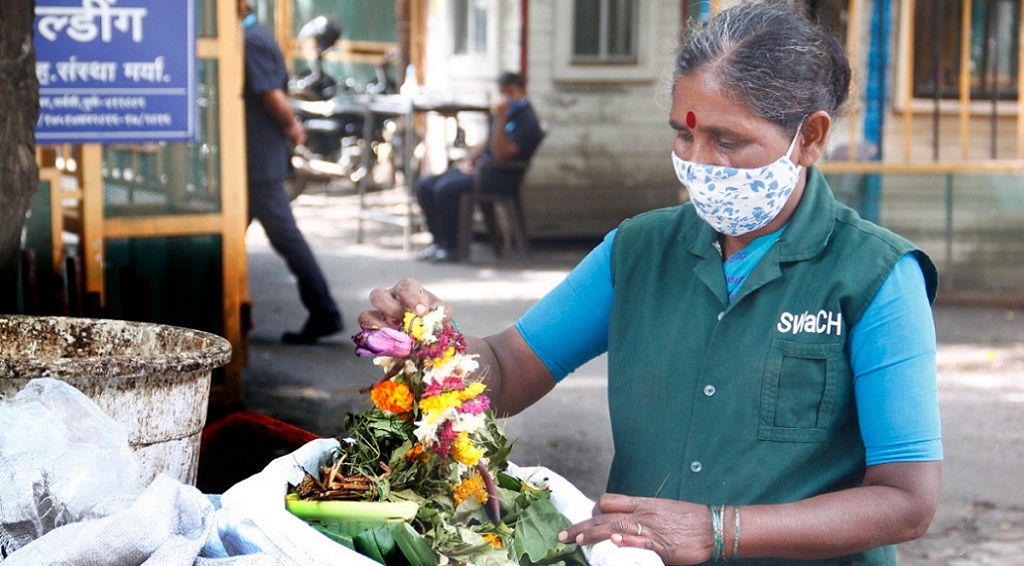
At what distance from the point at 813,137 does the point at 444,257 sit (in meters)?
8.80

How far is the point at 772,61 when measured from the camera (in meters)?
2.12

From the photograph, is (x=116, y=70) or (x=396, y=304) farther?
(x=116, y=70)

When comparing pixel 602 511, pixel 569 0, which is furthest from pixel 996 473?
pixel 569 0

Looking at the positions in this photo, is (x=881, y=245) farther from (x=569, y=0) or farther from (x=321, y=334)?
(x=569, y=0)

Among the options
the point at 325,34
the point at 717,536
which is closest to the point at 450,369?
the point at 717,536

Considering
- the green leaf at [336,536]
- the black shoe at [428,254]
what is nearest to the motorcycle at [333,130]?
the black shoe at [428,254]

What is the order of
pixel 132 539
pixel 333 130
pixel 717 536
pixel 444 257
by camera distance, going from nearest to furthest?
1. pixel 132 539
2. pixel 717 536
3. pixel 444 257
4. pixel 333 130

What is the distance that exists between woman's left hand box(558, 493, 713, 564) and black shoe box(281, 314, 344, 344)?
19.1ft

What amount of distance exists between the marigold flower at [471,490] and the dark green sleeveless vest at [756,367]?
442 mm

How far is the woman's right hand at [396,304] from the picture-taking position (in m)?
2.08

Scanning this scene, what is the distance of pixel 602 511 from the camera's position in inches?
75.5

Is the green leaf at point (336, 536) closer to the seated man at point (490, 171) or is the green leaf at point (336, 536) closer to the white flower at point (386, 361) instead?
the white flower at point (386, 361)

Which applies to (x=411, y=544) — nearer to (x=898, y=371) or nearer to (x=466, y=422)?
(x=466, y=422)

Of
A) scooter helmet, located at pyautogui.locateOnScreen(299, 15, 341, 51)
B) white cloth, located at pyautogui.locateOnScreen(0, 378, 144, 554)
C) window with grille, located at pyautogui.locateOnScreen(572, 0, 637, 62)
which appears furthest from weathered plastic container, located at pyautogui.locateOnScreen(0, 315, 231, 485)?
scooter helmet, located at pyautogui.locateOnScreen(299, 15, 341, 51)
